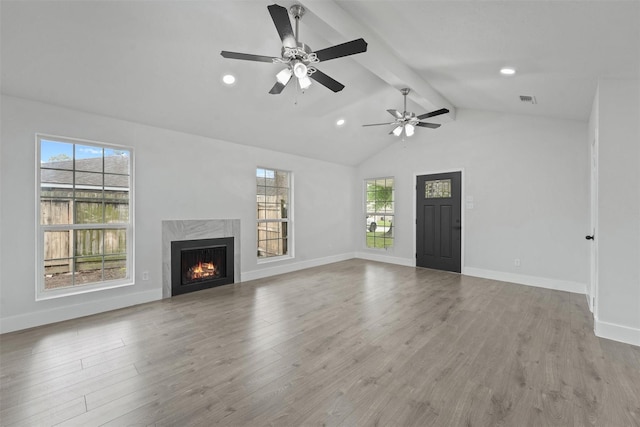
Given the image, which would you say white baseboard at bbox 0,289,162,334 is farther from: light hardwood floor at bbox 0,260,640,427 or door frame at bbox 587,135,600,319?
door frame at bbox 587,135,600,319

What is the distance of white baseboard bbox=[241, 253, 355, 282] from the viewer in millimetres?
5414

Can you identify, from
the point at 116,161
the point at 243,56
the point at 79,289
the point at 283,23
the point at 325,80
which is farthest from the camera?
the point at 116,161

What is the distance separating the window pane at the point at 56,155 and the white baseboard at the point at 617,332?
6.50 metres

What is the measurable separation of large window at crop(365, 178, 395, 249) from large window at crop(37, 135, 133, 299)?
5366 mm

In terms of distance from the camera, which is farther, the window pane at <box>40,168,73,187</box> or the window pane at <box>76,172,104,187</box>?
the window pane at <box>76,172,104,187</box>

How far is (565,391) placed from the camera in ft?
6.91

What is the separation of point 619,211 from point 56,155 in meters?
6.47

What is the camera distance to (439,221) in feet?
20.2

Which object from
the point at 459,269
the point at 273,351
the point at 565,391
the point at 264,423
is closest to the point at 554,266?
the point at 459,269

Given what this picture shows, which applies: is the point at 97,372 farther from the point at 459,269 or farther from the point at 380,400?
the point at 459,269

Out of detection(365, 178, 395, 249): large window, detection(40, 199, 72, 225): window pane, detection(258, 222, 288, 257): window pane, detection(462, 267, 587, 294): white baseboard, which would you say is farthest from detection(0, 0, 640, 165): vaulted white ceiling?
detection(365, 178, 395, 249): large window

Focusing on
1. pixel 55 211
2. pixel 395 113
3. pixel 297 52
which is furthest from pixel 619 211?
pixel 55 211

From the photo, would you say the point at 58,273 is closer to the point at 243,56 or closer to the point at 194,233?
the point at 194,233

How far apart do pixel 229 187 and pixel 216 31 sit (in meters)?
2.72
